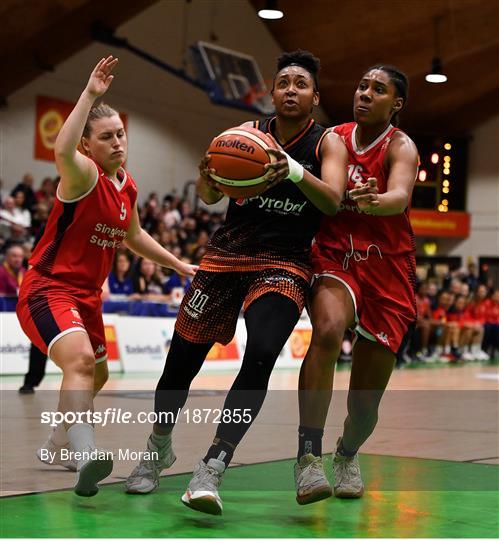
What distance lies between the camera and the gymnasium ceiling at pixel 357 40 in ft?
64.5

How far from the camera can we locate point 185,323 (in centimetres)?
451

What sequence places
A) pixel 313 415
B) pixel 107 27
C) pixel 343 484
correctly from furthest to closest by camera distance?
pixel 107 27 < pixel 343 484 < pixel 313 415

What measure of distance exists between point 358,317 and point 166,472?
1.48 meters

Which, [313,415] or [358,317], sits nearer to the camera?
[313,415]

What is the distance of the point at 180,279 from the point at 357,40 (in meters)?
Result: 10.8

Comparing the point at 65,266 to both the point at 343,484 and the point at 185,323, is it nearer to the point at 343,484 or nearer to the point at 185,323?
the point at 185,323

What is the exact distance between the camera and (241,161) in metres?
4.08

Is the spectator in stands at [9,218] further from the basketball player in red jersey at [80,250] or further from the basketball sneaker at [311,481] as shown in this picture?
the basketball sneaker at [311,481]

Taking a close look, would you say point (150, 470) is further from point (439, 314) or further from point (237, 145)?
point (439, 314)

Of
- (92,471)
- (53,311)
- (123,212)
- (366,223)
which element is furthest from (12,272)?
(92,471)

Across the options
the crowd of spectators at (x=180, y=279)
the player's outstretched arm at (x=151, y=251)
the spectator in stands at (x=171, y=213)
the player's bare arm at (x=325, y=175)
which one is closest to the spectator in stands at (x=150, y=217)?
the crowd of spectators at (x=180, y=279)

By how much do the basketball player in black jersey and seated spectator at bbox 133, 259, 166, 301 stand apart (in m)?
9.56

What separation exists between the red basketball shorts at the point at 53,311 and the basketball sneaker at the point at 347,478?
4.66 ft

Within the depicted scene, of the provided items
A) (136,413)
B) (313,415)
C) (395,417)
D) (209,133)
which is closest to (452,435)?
(395,417)
